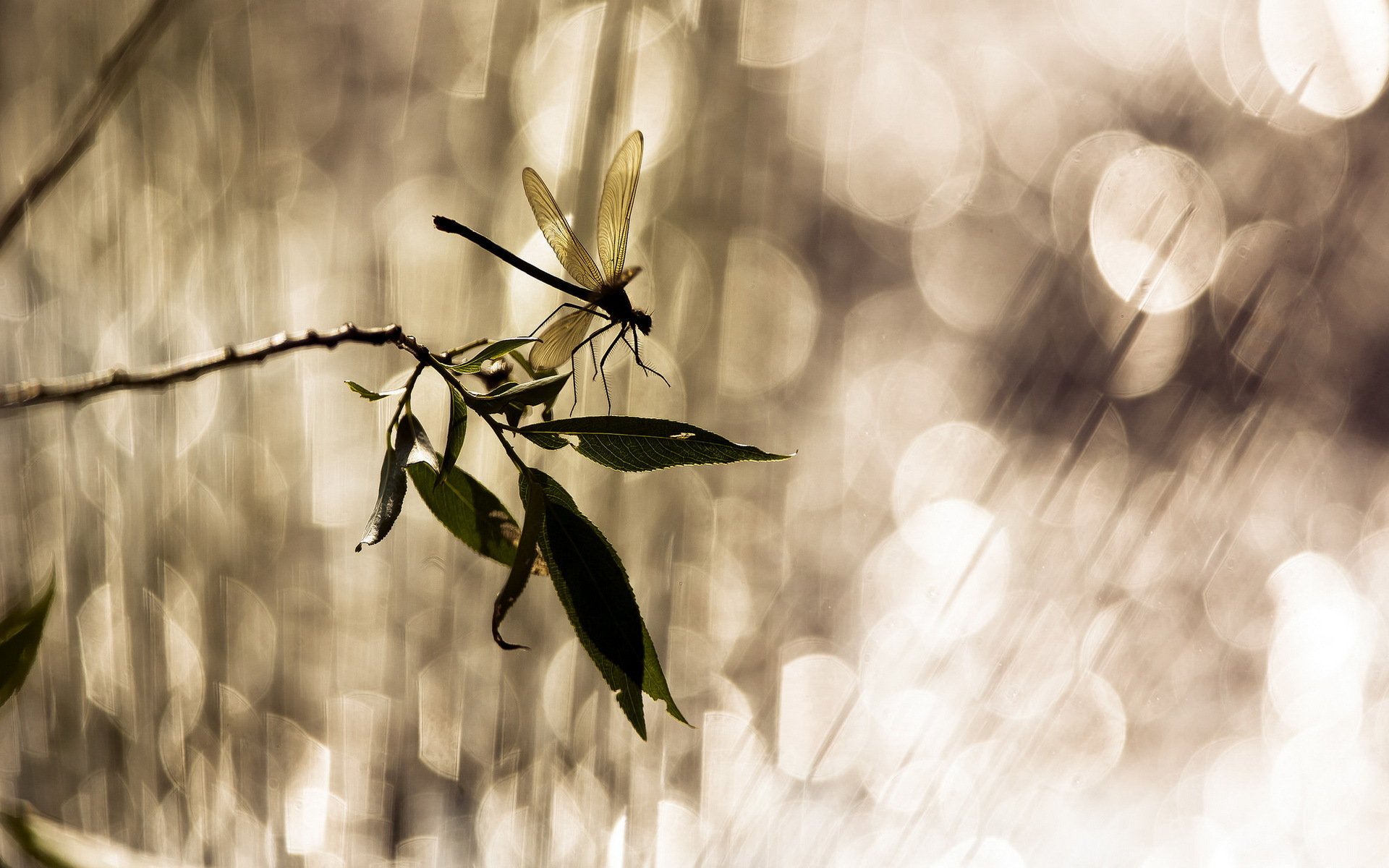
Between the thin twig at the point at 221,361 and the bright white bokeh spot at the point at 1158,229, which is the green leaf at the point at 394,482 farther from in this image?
the bright white bokeh spot at the point at 1158,229

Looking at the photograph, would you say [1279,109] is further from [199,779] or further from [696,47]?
[199,779]

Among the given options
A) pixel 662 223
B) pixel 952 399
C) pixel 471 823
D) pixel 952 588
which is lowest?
pixel 471 823

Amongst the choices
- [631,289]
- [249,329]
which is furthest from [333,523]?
[631,289]

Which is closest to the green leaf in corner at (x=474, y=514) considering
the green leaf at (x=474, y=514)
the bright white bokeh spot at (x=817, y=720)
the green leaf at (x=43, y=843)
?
the green leaf at (x=474, y=514)

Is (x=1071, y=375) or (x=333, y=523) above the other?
(x=1071, y=375)

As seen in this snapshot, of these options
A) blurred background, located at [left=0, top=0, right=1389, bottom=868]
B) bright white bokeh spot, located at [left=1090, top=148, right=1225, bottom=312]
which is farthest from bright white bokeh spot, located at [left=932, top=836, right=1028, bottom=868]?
bright white bokeh spot, located at [left=1090, top=148, right=1225, bottom=312]
